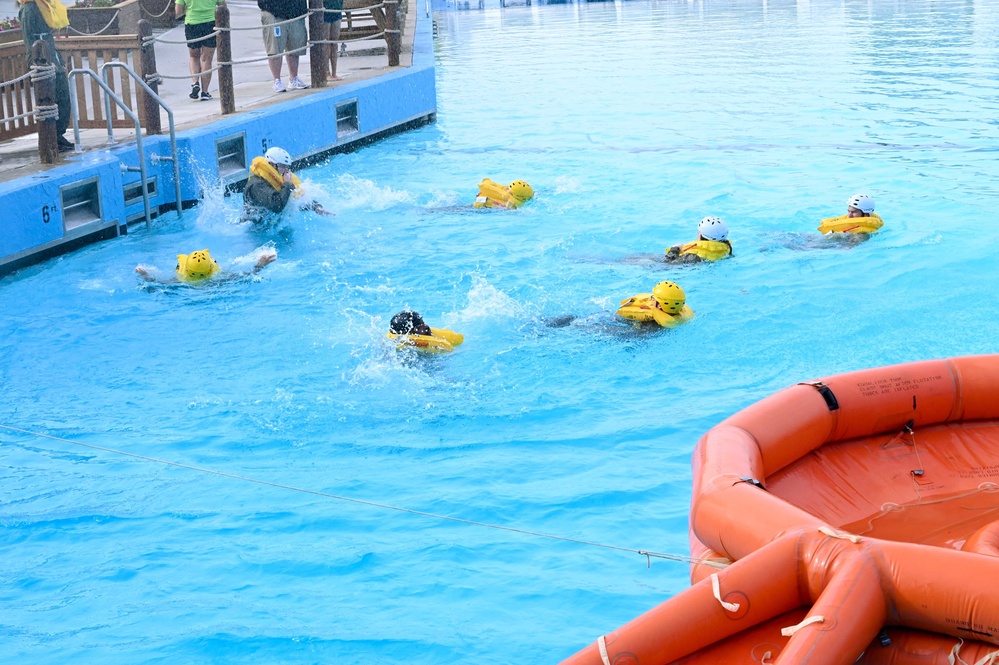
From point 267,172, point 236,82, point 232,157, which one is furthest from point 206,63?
point 267,172

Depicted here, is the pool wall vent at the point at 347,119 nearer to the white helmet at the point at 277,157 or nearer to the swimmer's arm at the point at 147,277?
the white helmet at the point at 277,157

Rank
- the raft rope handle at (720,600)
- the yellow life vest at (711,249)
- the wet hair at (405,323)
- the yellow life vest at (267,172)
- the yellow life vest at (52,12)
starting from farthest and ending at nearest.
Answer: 1. the yellow life vest at (267,172)
2. the yellow life vest at (52,12)
3. the yellow life vest at (711,249)
4. the wet hair at (405,323)
5. the raft rope handle at (720,600)

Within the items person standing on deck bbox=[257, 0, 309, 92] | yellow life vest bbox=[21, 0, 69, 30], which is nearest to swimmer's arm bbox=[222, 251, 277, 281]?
yellow life vest bbox=[21, 0, 69, 30]

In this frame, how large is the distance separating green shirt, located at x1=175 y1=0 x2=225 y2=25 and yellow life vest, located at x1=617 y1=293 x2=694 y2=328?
891 cm

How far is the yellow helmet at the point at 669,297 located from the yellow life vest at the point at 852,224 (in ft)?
10.3

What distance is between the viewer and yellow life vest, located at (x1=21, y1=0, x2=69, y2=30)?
10617mm

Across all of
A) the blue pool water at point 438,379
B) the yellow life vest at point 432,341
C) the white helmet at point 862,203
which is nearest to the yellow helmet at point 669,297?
the blue pool water at point 438,379

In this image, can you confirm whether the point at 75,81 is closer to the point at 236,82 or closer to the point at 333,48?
the point at 236,82

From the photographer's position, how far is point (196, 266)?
9.88 meters

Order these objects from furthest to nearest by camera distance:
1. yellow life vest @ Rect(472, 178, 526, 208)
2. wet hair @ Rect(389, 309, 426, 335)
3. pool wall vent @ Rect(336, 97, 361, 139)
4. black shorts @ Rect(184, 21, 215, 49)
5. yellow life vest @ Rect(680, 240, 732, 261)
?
pool wall vent @ Rect(336, 97, 361, 139), black shorts @ Rect(184, 21, 215, 49), yellow life vest @ Rect(472, 178, 526, 208), yellow life vest @ Rect(680, 240, 732, 261), wet hair @ Rect(389, 309, 426, 335)

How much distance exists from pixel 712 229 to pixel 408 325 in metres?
3.66

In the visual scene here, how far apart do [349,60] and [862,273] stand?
12562mm

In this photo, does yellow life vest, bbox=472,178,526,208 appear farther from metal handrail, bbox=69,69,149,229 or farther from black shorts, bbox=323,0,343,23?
black shorts, bbox=323,0,343,23

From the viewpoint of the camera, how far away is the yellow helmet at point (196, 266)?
389 inches
